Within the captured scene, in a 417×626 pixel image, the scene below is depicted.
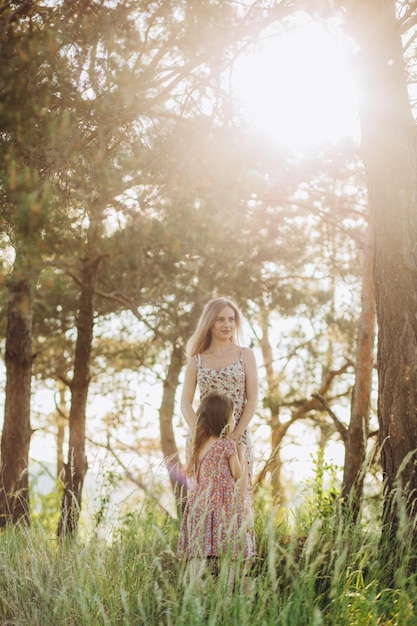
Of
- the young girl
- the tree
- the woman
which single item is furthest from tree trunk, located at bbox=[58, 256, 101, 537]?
the young girl

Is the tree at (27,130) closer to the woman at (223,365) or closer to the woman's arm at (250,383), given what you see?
the woman at (223,365)

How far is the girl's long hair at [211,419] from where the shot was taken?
156 inches

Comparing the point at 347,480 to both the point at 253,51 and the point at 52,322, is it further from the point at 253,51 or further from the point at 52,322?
the point at 52,322

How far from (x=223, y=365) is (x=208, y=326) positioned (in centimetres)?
29

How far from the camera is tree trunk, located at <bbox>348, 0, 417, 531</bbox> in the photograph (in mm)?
4297

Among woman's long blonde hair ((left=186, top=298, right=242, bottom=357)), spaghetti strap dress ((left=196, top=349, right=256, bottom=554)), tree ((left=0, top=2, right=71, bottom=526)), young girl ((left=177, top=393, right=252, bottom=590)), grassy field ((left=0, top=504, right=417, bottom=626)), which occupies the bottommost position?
grassy field ((left=0, top=504, right=417, bottom=626))

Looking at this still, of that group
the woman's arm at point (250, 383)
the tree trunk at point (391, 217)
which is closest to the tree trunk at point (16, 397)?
the woman's arm at point (250, 383)

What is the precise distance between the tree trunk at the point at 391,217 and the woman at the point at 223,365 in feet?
2.80

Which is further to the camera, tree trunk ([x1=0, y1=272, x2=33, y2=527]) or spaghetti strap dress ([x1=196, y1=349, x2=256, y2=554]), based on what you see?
tree trunk ([x1=0, y1=272, x2=33, y2=527])

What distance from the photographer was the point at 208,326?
4.74 m

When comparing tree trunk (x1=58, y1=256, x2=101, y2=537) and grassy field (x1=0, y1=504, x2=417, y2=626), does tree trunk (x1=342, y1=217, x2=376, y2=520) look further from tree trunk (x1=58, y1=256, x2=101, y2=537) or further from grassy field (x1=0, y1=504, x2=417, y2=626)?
tree trunk (x1=58, y1=256, x2=101, y2=537)

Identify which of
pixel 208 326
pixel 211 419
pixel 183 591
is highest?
pixel 208 326

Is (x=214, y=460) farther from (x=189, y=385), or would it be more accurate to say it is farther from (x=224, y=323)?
(x=224, y=323)

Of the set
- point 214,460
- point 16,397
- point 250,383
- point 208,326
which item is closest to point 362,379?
point 250,383
